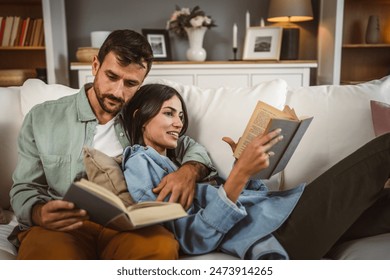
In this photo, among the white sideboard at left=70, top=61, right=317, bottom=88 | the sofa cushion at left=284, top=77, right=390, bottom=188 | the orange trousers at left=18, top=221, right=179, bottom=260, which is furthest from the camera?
the white sideboard at left=70, top=61, right=317, bottom=88

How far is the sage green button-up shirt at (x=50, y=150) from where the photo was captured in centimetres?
95

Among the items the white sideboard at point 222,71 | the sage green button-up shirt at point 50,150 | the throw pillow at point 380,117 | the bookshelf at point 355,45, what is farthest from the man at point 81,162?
the bookshelf at point 355,45

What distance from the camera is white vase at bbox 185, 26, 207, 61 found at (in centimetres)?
275

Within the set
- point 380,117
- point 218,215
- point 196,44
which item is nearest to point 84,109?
point 218,215

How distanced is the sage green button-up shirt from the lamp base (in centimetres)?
195

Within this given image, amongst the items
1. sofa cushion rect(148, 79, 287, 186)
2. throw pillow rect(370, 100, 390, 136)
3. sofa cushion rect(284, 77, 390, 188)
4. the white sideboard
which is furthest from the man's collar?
the white sideboard

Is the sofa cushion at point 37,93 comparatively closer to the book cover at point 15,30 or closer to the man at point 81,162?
the man at point 81,162

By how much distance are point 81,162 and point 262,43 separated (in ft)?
6.70

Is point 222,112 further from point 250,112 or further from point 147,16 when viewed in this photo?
point 147,16

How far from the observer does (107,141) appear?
3.31 ft

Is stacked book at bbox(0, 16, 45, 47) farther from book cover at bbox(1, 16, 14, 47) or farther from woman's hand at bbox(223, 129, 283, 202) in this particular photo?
woman's hand at bbox(223, 129, 283, 202)

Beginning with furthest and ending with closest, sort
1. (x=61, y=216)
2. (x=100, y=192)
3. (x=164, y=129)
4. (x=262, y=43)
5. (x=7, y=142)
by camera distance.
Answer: (x=262, y=43) < (x=7, y=142) < (x=164, y=129) < (x=61, y=216) < (x=100, y=192)

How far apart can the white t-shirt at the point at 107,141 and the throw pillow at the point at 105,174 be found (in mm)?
71
